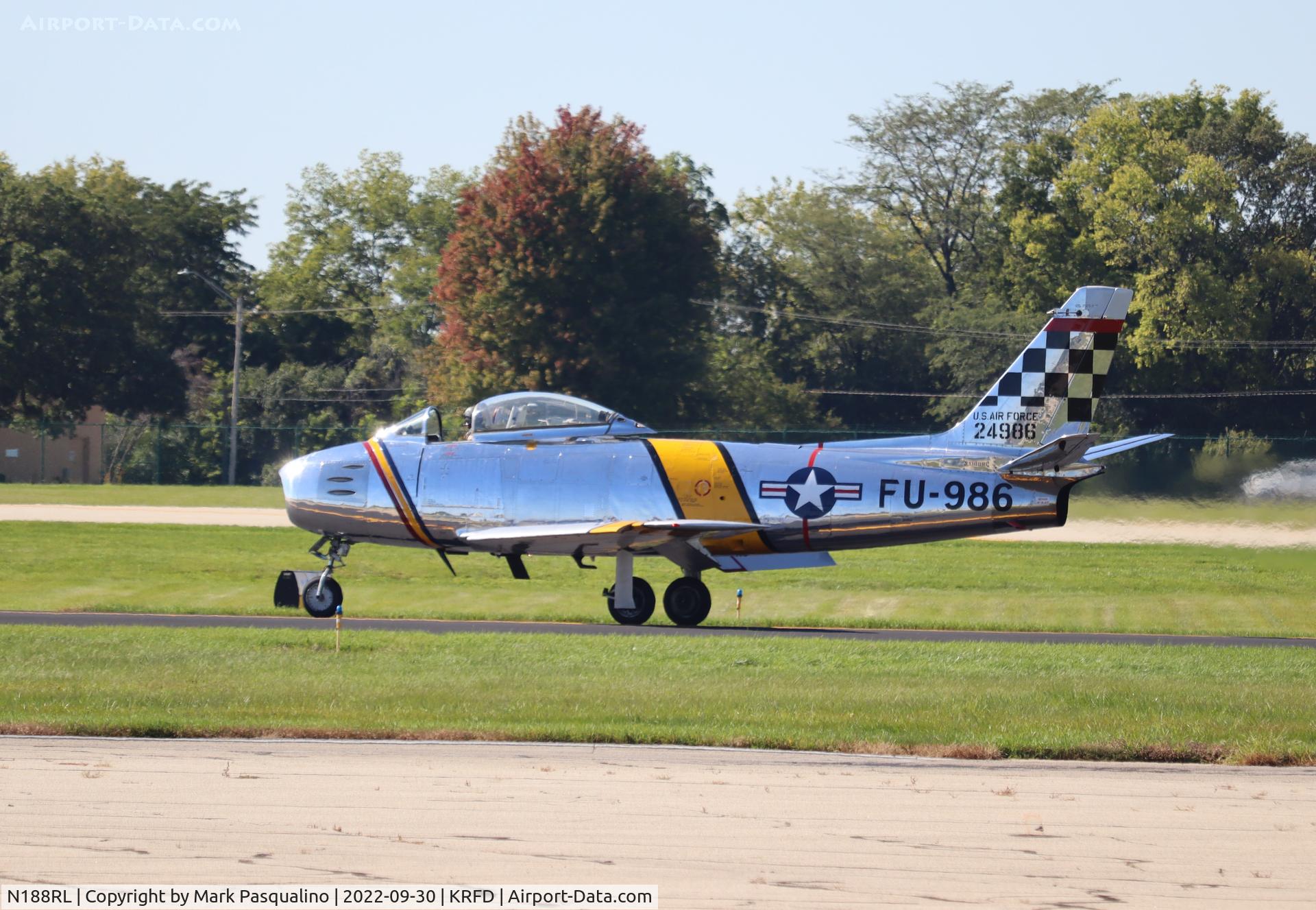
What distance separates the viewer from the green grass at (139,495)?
48406mm

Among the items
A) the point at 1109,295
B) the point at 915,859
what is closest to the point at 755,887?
the point at 915,859

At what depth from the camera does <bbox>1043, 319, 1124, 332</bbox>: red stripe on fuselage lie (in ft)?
72.0

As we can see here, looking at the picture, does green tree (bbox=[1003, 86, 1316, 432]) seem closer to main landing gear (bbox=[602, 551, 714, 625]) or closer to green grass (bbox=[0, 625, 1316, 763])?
main landing gear (bbox=[602, 551, 714, 625])

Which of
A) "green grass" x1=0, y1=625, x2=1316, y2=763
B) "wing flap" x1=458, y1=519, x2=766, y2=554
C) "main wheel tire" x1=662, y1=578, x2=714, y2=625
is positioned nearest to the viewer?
"green grass" x1=0, y1=625, x2=1316, y2=763

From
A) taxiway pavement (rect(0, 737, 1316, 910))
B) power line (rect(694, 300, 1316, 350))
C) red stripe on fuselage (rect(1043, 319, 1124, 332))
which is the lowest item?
taxiway pavement (rect(0, 737, 1316, 910))

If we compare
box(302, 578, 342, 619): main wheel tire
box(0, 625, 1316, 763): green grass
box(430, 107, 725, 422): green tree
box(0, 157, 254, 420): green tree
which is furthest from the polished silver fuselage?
box(0, 157, 254, 420): green tree

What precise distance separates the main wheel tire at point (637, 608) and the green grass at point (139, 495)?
90.5 feet

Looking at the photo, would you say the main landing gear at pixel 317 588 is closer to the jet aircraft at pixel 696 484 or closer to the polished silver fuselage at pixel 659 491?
the jet aircraft at pixel 696 484

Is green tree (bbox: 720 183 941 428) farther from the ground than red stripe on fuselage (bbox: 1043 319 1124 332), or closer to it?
farther from the ground

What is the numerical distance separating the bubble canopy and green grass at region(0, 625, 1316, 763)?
13.5 ft

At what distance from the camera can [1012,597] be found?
90.3 feet

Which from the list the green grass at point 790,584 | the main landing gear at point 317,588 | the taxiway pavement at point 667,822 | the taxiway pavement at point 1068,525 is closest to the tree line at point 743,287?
the taxiway pavement at point 1068,525

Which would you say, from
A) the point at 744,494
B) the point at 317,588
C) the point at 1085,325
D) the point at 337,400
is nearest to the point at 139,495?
the point at 337,400

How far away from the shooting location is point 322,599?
22672 millimetres
